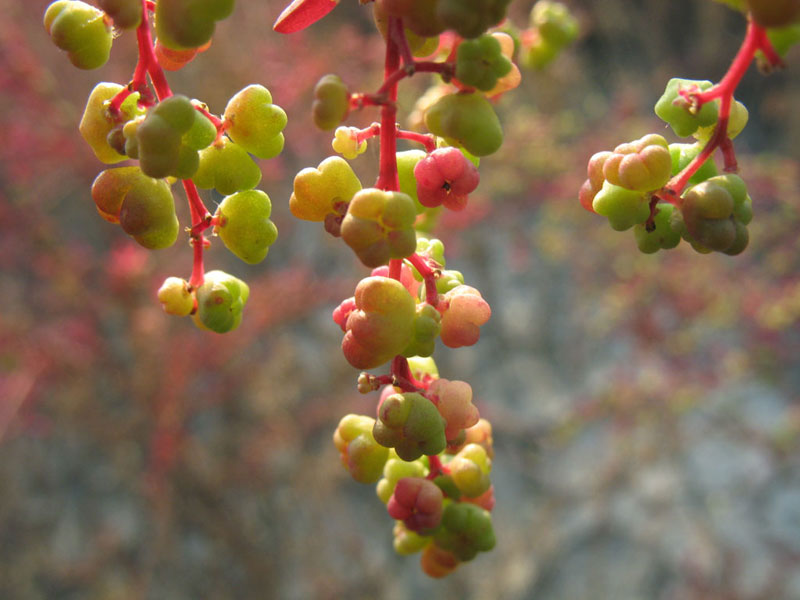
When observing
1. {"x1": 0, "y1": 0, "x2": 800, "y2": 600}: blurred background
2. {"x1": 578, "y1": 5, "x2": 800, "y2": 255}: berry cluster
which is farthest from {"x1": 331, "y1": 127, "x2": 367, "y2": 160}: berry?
{"x1": 0, "y1": 0, "x2": 800, "y2": 600}: blurred background

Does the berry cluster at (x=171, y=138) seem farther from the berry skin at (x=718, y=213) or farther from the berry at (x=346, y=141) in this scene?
the berry skin at (x=718, y=213)

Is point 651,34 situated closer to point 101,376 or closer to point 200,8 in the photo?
point 101,376

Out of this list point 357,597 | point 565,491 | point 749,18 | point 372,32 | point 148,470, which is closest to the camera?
point 749,18

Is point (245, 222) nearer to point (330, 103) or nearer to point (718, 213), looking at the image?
point (330, 103)

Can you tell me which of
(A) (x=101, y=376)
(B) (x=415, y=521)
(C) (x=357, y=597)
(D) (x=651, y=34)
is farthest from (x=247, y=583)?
(D) (x=651, y=34)

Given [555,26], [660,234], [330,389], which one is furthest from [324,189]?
[330,389]

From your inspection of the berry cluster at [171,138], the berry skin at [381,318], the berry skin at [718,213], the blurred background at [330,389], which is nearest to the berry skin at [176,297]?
the berry cluster at [171,138]

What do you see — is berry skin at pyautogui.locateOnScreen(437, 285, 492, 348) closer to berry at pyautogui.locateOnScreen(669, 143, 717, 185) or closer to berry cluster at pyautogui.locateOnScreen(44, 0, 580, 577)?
berry cluster at pyautogui.locateOnScreen(44, 0, 580, 577)
